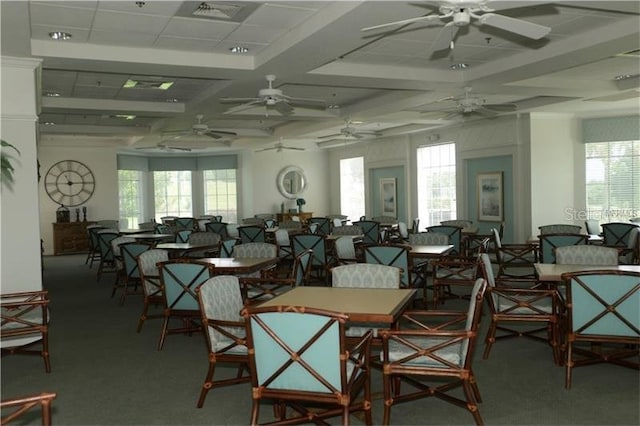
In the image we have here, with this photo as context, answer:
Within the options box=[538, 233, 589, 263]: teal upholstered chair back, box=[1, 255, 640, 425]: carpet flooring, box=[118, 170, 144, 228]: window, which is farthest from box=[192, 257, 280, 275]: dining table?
box=[118, 170, 144, 228]: window

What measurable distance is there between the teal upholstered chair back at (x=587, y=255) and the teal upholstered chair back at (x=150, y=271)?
12.6 ft

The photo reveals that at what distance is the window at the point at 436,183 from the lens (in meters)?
13.8

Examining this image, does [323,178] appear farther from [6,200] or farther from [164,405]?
[164,405]

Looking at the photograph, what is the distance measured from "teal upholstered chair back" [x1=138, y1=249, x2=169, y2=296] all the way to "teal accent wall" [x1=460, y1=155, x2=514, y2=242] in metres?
7.91

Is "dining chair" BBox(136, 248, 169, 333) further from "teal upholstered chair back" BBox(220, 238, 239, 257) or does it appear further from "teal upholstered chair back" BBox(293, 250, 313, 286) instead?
"teal upholstered chair back" BBox(293, 250, 313, 286)

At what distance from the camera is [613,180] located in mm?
11547

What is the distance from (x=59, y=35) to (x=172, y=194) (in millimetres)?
12640

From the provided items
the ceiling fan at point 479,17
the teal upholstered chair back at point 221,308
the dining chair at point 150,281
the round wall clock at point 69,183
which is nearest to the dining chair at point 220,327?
the teal upholstered chair back at point 221,308

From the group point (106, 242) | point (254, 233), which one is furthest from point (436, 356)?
point (106, 242)

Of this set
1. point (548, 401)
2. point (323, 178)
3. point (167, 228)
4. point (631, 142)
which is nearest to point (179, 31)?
point (548, 401)

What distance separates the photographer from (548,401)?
386cm

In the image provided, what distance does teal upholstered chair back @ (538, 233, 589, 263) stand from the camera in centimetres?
730

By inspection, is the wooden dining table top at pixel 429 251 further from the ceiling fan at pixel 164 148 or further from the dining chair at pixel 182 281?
the ceiling fan at pixel 164 148

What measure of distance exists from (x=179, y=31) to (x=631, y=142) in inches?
364
